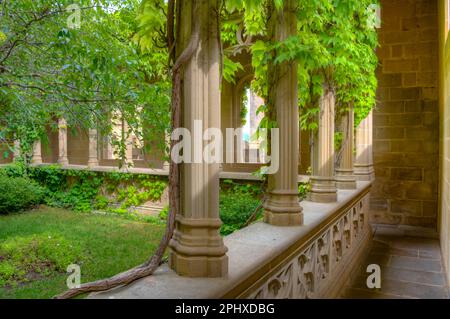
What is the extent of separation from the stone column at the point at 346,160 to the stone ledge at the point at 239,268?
1958mm

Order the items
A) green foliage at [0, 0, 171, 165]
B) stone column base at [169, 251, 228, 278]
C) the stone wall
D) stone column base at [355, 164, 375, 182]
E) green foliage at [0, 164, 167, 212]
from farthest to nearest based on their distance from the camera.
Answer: green foliage at [0, 164, 167, 212]
the stone wall
stone column base at [355, 164, 375, 182]
green foliage at [0, 0, 171, 165]
stone column base at [169, 251, 228, 278]

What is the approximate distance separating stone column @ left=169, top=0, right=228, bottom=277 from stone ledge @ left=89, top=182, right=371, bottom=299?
0.25ft

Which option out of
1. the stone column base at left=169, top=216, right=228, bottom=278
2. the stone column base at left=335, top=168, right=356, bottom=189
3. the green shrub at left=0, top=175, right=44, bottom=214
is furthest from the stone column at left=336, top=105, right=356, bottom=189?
the green shrub at left=0, top=175, right=44, bottom=214

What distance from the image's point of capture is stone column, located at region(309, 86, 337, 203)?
3604 mm

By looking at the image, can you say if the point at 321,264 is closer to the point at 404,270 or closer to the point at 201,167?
the point at 201,167

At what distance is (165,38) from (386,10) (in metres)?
6.22

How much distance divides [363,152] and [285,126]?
148 inches

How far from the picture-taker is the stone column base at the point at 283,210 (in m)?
2.57

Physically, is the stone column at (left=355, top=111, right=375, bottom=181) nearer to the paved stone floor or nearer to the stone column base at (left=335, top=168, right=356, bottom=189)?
the paved stone floor

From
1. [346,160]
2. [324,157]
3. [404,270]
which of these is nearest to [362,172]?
[346,160]

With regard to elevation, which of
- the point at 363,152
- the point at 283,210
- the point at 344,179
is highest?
the point at 363,152

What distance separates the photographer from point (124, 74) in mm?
3607

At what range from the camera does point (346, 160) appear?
4.73m

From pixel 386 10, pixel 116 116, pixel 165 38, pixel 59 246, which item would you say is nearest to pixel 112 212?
pixel 59 246
